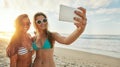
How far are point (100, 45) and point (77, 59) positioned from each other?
433 mm

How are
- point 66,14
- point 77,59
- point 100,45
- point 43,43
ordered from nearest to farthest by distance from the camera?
point 66,14 < point 43,43 < point 100,45 < point 77,59

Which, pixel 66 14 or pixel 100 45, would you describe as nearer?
pixel 66 14

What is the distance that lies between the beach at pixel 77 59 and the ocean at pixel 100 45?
6 centimetres

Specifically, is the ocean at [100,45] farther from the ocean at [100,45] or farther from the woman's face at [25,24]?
the woman's face at [25,24]

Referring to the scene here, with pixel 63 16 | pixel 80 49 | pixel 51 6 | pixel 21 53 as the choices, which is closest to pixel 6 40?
pixel 51 6

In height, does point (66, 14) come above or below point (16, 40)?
above

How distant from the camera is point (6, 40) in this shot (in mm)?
4000

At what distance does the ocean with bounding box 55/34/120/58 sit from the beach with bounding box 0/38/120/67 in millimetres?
64

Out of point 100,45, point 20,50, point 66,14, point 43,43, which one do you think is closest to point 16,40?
point 20,50

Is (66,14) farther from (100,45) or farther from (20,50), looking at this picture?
(100,45)

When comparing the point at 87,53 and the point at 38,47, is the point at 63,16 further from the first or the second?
the point at 87,53

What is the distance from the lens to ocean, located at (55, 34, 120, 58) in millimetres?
3242

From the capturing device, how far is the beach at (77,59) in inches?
131

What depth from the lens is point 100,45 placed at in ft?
11.3
